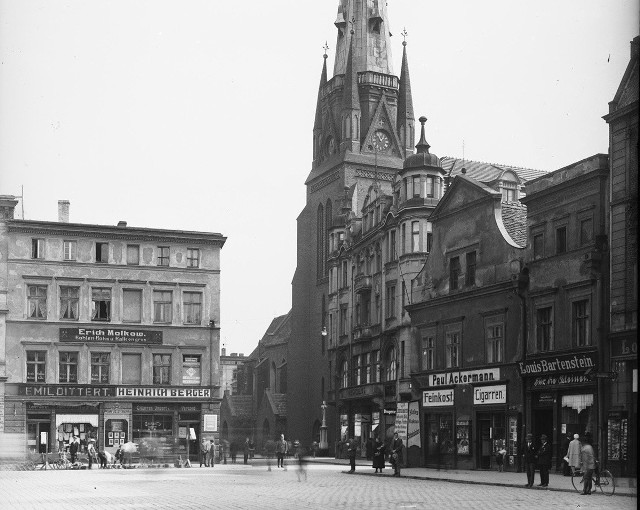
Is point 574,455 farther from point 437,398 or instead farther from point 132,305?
point 132,305

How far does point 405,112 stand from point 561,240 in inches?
2453

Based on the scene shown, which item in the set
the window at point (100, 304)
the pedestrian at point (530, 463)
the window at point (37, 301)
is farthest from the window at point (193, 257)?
the pedestrian at point (530, 463)

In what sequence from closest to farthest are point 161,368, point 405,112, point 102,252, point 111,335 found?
point 111,335
point 102,252
point 161,368
point 405,112

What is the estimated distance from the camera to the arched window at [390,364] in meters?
65.8

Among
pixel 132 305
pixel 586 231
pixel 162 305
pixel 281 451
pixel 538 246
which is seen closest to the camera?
pixel 586 231

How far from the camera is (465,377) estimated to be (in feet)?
164

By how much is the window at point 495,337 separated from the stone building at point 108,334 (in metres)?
24.2

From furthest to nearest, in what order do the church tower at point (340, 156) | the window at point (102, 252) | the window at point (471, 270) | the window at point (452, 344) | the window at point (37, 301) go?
the church tower at point (340, 156) < the window at point (102, 252) < the window at point (37, 301) < the window at point (452, 344) < the window at point (471, 270)

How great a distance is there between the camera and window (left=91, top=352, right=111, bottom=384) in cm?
6694

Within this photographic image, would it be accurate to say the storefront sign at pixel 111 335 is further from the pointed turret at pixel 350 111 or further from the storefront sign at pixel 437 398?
the pointed turret at pixel 350 111

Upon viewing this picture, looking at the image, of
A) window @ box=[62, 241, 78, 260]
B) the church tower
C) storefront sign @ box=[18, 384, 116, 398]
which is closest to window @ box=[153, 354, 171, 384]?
storefront sign @ box=[18, 384, 116, 398]

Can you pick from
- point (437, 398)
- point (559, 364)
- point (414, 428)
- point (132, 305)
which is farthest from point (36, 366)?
point (559, 364)

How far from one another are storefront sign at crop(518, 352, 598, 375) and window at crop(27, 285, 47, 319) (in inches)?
1292

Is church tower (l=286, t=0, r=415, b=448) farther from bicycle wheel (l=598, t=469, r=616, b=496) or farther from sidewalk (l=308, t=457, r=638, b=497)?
bicycle wheel (l=598, t=469, r=616, b=496)
